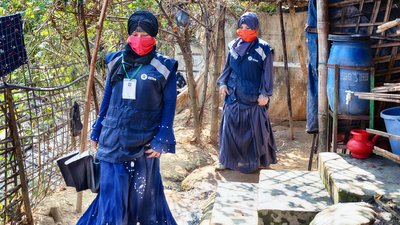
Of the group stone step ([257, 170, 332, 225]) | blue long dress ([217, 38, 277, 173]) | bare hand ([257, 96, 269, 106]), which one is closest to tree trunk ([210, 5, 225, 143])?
blue long dress ([217, 38, 277, 173])

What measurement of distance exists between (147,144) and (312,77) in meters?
2.43

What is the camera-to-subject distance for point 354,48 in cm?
427

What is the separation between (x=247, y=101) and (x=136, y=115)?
7.77 ft

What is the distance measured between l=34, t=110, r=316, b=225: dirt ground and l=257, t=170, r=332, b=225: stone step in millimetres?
967

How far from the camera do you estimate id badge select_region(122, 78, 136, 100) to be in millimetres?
3451

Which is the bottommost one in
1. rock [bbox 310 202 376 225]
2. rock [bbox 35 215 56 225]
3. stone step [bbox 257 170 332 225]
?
rock [bbox 35 215 56 225]

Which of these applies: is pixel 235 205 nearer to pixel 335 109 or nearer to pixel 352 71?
pixel 335 109

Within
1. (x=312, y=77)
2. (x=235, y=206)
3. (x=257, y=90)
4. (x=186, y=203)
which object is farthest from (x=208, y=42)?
(x=235, y=206)

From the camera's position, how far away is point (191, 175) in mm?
5871

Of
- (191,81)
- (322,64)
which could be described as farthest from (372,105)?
(191,81)

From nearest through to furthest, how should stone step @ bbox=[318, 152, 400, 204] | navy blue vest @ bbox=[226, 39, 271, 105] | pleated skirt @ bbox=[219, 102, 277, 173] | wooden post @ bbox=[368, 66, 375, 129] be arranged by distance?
stone step @ bbox=[318, 152, 400, 204] < wooden post @ bbox=[368, 66, 375, 129] < navy blue vest @ bbox=[226, 39, 271, 105] < pleated skirt @ bbox=[219, 102, 277, 173]

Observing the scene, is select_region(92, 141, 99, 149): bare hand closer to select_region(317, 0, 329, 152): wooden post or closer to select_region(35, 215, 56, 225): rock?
select_region(35, 215, 56, 225): rock

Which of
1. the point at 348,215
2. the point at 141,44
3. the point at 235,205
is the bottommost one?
the point at 235,205

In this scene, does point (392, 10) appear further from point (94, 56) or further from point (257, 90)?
point (94, 56)
